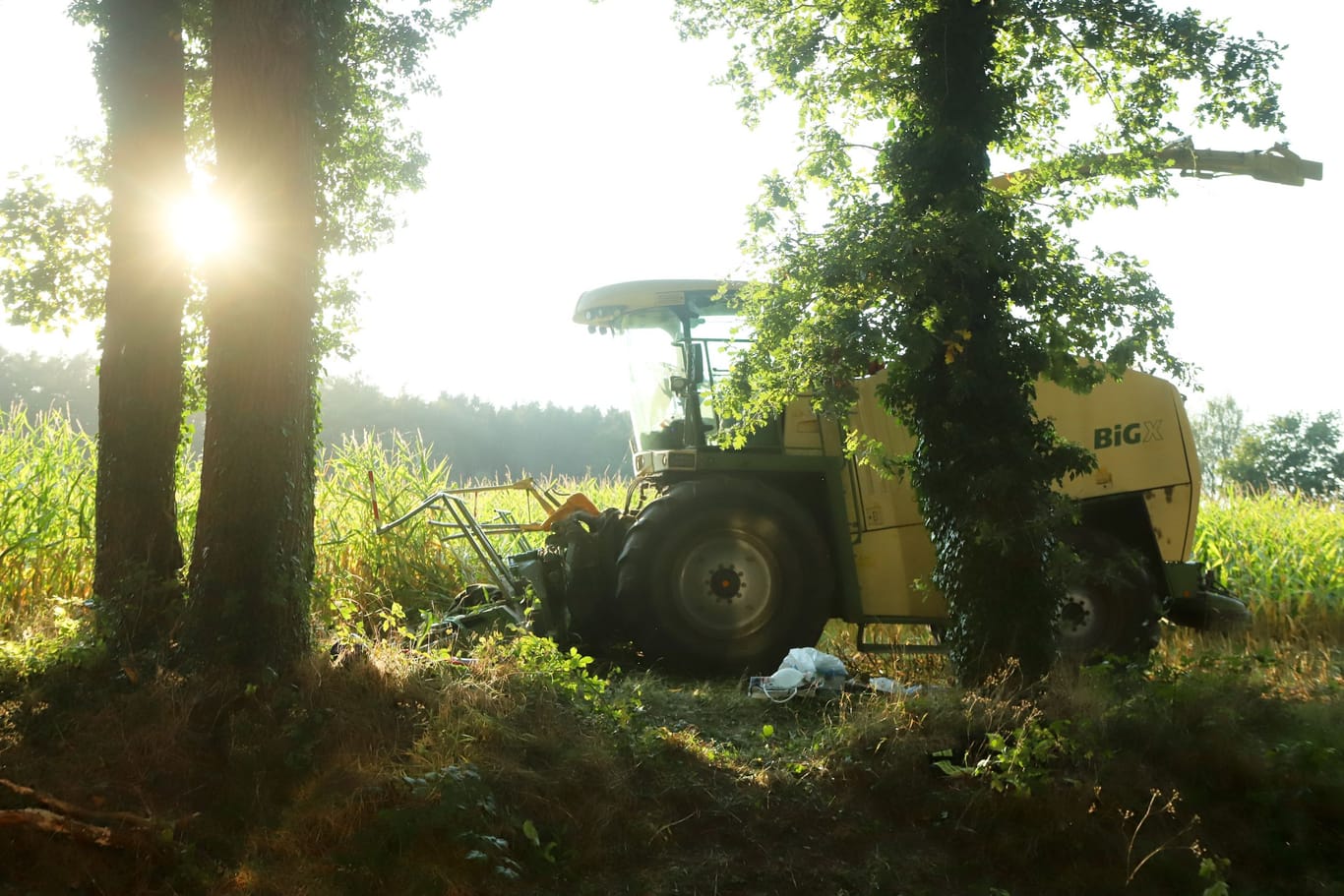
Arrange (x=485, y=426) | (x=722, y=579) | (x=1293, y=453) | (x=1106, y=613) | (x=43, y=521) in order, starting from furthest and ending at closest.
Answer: (x=485, y=426), (x=1293, y=453), (x=1106, y=613), (x=722, y=579), (x=43, y=521)

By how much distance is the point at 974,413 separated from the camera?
20.6 ft

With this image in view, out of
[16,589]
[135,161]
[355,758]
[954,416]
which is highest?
[135,161]

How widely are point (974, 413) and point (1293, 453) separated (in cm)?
4320

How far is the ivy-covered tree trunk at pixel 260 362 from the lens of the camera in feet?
16.5

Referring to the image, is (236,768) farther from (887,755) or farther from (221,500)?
(887,755)

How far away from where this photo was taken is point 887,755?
16.7ft

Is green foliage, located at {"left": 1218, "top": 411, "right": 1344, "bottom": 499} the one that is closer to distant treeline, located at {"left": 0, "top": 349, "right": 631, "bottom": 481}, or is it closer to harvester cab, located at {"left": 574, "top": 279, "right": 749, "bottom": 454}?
distant treeline, located at {"left": 0, "top": 349, "right": 631, "bottom": 481}

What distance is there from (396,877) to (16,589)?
16.8 feet

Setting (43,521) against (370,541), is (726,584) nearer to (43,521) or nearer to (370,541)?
(370,541)

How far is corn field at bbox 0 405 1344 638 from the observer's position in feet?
25.3

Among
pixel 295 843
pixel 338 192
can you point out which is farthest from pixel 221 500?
pixel 338 192

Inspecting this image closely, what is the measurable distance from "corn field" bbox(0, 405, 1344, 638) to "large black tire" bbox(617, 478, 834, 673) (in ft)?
5.87

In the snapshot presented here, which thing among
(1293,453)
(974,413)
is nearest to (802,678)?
(974,413)

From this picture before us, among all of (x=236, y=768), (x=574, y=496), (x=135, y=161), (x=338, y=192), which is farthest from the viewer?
(x=338, y=192)
